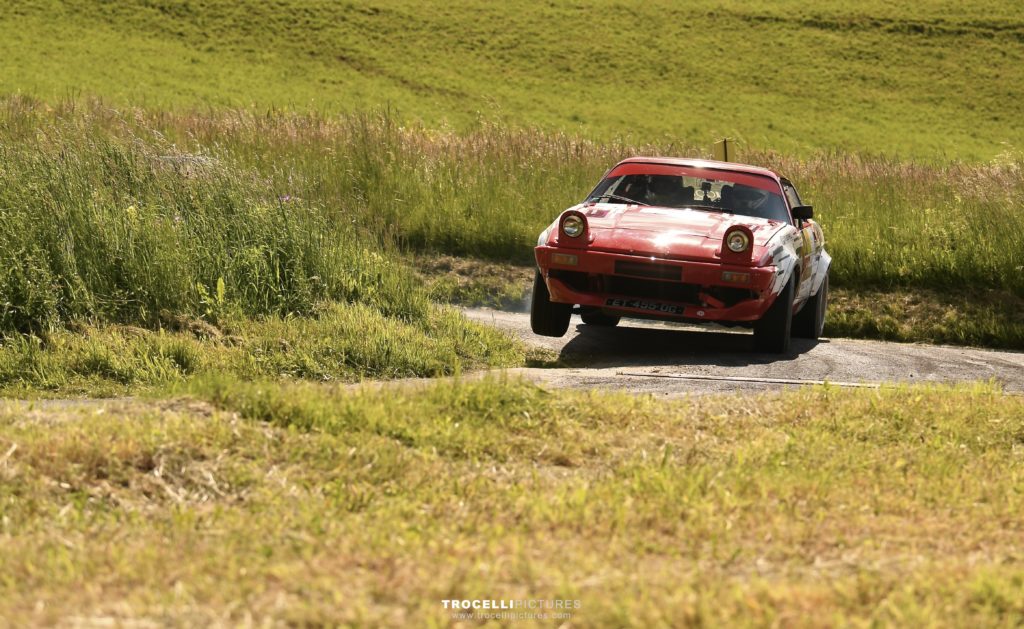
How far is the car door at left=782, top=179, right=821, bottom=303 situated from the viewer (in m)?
10.7

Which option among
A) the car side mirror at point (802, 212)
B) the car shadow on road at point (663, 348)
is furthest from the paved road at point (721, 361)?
the car side mirror at point (802, 212)

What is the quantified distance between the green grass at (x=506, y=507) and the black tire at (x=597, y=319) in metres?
4.03

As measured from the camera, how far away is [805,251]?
10766 mm

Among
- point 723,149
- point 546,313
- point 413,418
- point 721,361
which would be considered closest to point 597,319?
point 546,313

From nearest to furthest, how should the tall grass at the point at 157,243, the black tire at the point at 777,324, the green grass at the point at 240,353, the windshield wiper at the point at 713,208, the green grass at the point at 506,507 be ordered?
the green grass at the point at 506,507, the green grass at the point at 240,353, the tall grass at the point at 157,243, the black tire at the point at 777,324, the windshield wiper at the point at 713,208

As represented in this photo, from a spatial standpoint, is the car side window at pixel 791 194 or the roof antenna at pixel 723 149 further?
the roof antenna at pixel 723 149

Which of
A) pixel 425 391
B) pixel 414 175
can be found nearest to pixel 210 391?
pixel 425 391

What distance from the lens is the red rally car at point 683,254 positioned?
31.0 feet

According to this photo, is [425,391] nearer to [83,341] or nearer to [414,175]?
[83,341]

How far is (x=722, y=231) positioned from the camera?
390 inches

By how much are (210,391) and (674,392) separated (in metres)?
2.90

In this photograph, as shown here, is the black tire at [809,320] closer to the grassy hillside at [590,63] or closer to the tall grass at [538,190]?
the tall grass at [538,190]

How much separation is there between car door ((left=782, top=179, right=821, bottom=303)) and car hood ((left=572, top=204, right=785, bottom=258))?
1.34 ft

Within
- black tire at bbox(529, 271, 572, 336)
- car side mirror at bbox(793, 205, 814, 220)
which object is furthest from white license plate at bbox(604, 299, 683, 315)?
car side mirror at bbox(793, 205, 814, 220)
